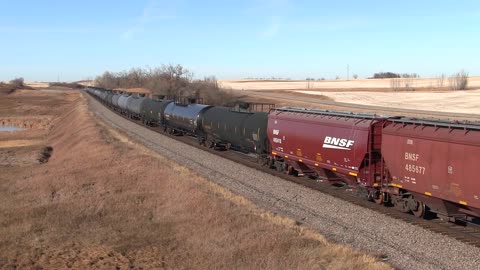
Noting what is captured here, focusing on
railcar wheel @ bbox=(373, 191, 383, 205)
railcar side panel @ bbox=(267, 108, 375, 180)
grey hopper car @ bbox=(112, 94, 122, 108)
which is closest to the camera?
railcar wheel @ bbox=(373, 191, 383, 205)

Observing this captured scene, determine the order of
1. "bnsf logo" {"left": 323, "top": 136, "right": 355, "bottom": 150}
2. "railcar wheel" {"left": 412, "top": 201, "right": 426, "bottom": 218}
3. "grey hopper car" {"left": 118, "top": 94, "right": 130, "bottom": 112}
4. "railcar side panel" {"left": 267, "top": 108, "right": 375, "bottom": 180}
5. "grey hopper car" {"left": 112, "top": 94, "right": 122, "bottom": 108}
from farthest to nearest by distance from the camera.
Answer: "grey hopper car" {"left": 112, "top": 94, "right": 122, "bottom": 108}, "grey hopper car" {"left": 118, "top": 94, "right": 130, "bottom": 112}, "bnsf logo" {"left": 323, "top": 136, "right": 355, "bottom": 150}, "railcar side panel" {"left": 267, "top": 108, "right": 375, "bottom": 180}, "railcar wheel" {"left": 412, "top": 201, "right": 426, "bottom": 218}

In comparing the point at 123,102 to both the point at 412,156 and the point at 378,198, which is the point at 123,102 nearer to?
the point at 378,198

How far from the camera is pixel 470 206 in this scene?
1317 centimetres

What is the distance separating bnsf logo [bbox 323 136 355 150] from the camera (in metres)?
18.7

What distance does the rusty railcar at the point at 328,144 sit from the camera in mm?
17656

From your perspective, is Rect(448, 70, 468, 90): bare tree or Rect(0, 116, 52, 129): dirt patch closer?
Rect(0, 116, 52, 129): dirt patch

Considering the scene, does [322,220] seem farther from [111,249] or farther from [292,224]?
[111,249]

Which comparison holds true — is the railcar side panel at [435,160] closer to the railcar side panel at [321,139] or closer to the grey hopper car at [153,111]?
the railcar side panel at [321,139]

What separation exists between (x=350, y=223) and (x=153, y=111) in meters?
39.6

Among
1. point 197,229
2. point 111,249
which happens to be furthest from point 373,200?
point 111,249

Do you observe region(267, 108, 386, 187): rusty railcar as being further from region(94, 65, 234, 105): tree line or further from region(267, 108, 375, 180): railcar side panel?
region(94, 65, 234, 105): tree line

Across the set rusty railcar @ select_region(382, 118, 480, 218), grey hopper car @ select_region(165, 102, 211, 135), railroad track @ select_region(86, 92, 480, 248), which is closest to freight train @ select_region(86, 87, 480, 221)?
rusty railcar @ select_region(382, 118, 480, 218)

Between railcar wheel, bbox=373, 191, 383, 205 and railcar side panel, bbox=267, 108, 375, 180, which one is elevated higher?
railcar side panel, bbox=267, 108, 375, 180

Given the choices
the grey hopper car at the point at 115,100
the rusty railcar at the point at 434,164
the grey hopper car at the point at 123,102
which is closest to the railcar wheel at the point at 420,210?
the rusty railcar at the point at 434,164
